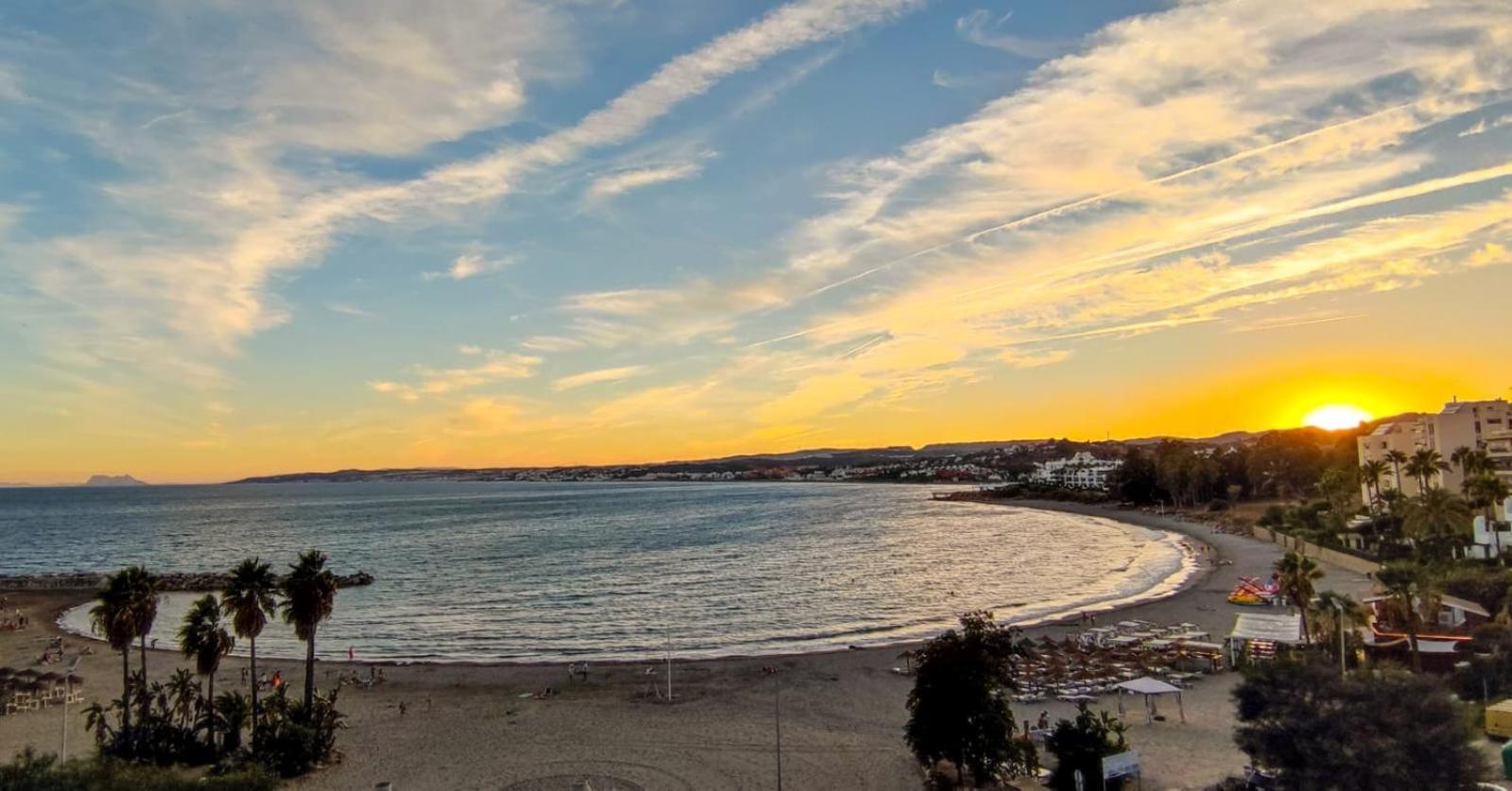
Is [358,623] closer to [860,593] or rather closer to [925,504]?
[860,593]

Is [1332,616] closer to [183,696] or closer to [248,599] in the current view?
[248,599]

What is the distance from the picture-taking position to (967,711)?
74.9 feet

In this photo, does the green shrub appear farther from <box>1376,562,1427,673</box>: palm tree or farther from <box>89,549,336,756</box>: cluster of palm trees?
<box>1376,562,1427,673</box>: palm tree

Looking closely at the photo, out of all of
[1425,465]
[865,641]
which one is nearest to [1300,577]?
[865,641]

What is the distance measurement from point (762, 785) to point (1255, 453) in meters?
127

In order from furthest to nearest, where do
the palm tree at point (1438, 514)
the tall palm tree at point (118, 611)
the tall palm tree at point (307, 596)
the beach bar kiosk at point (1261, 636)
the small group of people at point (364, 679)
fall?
the palm tree at point (1438, 514) → the small group of people at point (364, 679) → the beach bar kiosk at point (1261, 636) → the tall palm tree at point (307, 596) → the tall palm tree at point (118, 611)

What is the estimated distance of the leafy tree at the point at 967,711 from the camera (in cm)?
2283

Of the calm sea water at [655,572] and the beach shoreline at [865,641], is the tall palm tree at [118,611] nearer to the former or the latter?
the beach shoreline at [865,641]

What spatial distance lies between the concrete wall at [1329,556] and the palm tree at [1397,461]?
8.76m

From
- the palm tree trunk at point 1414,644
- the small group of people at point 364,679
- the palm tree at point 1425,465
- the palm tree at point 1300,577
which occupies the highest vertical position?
the palm tree at point 1425,465

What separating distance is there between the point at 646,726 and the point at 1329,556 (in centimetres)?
5668

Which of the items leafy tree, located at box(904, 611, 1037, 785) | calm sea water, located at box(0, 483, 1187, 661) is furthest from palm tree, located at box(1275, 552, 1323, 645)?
calm sea water, located at box(0, 483, 1187, 661)

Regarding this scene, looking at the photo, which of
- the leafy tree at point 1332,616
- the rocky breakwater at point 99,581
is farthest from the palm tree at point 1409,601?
the rocky breakwater at point 99,581

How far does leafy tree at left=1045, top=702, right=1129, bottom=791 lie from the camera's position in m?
22.3
